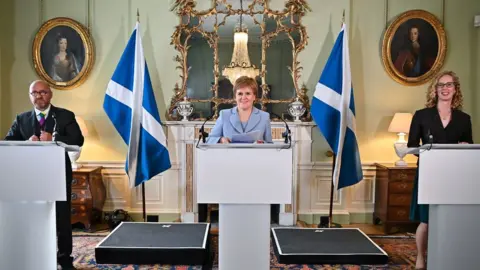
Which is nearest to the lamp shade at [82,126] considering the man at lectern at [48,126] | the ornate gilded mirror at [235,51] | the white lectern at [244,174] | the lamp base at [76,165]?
the lamp base at [76,165]

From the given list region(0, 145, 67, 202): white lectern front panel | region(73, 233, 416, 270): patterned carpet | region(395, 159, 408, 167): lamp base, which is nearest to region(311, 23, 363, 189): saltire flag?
region(395, 159, 408, 167): lamp base

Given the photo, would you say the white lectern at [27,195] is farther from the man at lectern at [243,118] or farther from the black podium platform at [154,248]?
the man at lectern at [243,118]

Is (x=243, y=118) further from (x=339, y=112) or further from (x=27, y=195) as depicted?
(x=339, y=112)

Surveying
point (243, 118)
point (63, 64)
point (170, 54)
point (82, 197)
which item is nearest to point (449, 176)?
point (243, 118)

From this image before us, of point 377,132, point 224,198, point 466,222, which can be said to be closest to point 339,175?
point 377,132

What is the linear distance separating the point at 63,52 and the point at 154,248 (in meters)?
2.95

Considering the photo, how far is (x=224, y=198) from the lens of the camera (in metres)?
1.97

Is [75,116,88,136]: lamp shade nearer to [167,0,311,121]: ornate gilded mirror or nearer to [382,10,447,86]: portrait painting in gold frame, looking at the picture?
[167,0,311,121]: ornate gilded mirror

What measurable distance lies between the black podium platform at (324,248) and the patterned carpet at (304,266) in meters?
0.34

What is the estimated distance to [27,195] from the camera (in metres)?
1.97

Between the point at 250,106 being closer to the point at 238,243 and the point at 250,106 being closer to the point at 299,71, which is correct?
the point at 238,243

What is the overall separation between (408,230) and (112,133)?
3.55m

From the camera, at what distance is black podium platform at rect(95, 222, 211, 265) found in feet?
8.98

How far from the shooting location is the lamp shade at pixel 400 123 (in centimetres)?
438
